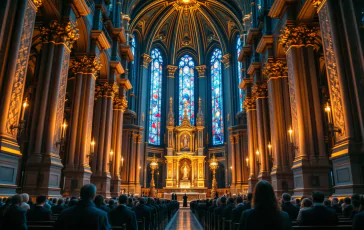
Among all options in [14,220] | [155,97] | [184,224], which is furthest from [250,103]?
[14,220]

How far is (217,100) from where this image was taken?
3622 cm

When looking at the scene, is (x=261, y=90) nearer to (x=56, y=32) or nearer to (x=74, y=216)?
(x=56, y=32)

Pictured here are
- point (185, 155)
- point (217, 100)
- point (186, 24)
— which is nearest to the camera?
point (185, 155)

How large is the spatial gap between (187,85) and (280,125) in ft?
76.2

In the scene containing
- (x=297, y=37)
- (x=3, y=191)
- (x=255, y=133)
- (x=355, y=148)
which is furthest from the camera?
(x=255, y=133)

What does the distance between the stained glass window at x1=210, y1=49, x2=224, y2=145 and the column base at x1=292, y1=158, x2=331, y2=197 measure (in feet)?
75.0

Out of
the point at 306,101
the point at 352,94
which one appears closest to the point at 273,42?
the point at 306,101

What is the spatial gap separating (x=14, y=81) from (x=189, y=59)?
31383 mm

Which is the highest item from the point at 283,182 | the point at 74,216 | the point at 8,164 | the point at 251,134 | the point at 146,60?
the point at 146,60

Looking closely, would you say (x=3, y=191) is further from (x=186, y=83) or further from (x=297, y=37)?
(x=186, y=83)

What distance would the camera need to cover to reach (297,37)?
13344 millimetres

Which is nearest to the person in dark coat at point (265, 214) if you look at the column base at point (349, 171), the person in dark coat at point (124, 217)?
the person in dark coat at point (124, 217)

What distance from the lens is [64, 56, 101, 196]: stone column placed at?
1431 centimetres

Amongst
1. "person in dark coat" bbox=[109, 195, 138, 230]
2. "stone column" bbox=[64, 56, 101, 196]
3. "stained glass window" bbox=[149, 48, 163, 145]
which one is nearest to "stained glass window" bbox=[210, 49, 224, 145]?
"stained glass window" bbox=[149, 48, 163, 145]
